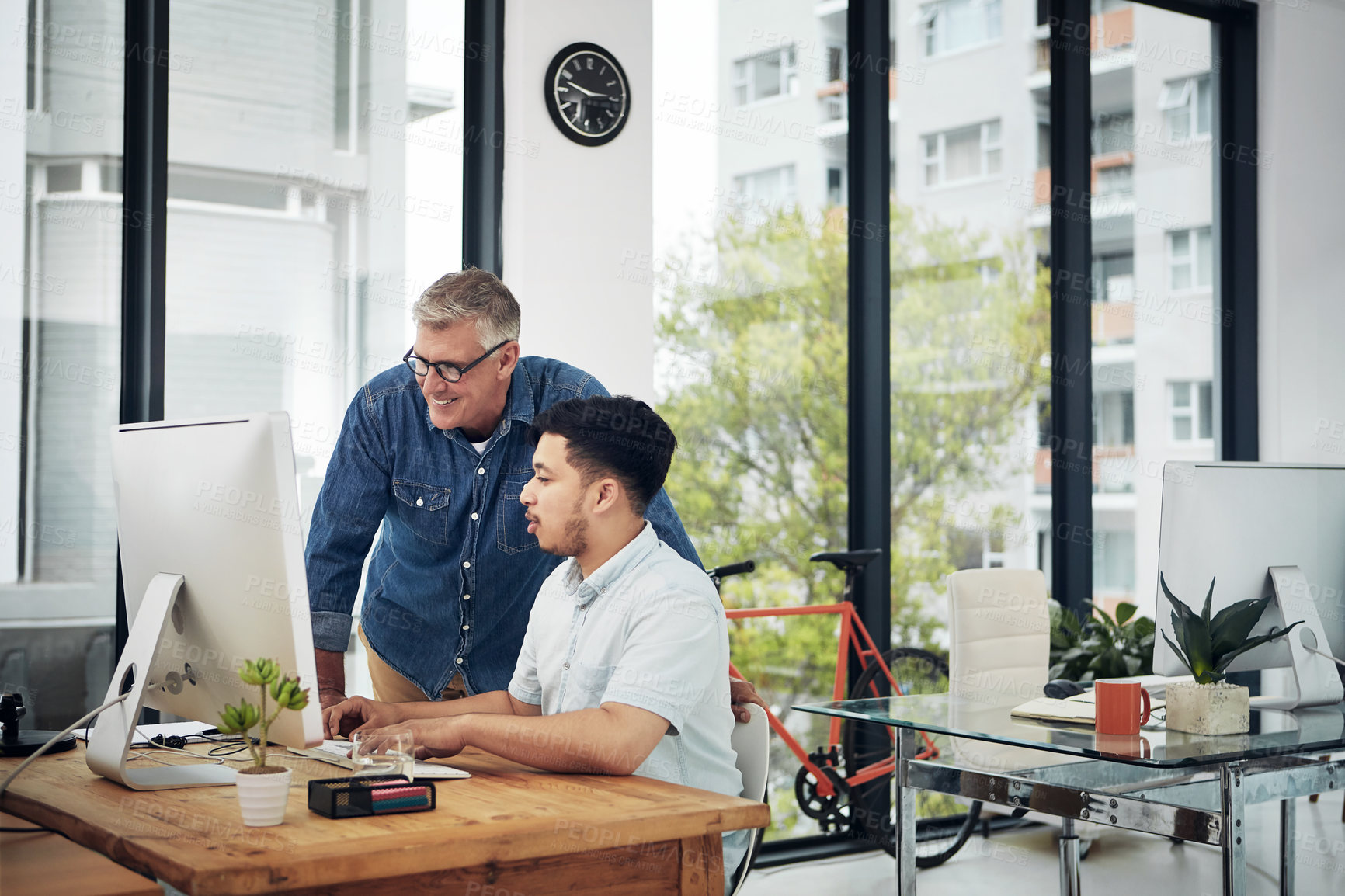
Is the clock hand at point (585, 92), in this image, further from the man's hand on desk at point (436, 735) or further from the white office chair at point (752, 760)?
the man's hand on desk at point (436, 735)

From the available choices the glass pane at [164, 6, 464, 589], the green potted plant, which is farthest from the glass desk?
the glass pane at [164, 6, 464, 589]

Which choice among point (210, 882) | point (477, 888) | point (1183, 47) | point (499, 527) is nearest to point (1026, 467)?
point (1183, 47)

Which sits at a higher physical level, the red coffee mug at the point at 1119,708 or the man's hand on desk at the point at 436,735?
the man's hand on desk at the point at 436,735

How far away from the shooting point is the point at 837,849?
3.93m

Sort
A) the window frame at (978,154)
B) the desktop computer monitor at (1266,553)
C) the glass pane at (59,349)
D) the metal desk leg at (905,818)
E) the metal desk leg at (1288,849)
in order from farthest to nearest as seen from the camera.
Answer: the window frame at (978,154)
the metal desk leg at (1288,849)
the glass pane at (59,349)
the metal desk leg at (905,818)
the desktop computer monitor at (1266,553)

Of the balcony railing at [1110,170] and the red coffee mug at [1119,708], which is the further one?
the balcony railing at [1110,170]

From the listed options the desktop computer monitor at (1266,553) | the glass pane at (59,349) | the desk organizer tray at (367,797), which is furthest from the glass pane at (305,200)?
the desktop computer monitor at (1266,553)

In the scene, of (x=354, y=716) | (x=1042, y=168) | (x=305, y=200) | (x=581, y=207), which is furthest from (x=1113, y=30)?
(x=354, y=716)

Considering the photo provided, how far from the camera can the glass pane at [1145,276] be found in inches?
184

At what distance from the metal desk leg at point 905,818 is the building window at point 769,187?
1957 millimetres

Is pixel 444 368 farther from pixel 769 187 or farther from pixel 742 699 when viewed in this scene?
pixel 769 187

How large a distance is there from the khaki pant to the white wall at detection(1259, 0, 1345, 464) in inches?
144

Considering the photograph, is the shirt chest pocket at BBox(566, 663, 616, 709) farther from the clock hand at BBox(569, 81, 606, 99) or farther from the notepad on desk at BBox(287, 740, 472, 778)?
the clock hand at BBox(569, 81, 606, 99)

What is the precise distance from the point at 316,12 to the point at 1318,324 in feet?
12.7
